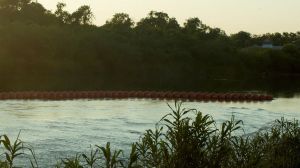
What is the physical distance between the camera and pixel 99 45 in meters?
69.5

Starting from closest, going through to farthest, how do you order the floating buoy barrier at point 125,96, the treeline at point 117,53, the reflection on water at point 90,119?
the reflection on water at point 90,119
the floating buoy barrier at point 125,96
the treeline at point 117,53

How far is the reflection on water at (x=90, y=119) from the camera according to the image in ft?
48.6

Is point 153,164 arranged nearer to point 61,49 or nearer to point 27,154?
point 27,154

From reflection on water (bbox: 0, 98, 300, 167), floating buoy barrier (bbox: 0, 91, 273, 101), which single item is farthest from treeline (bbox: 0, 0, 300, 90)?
reflection on water (bbox: 0, 98, 300, 167)

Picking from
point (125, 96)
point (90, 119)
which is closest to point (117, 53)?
point (125, 96)

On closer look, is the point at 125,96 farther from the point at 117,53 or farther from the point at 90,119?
the point at 117,53

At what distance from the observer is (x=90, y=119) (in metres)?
20.6

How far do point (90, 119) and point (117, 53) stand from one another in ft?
164

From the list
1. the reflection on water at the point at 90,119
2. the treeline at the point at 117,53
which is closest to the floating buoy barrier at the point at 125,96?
the reflection on water at the point at 90,119

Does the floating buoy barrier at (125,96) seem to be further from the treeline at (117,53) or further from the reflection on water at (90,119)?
the treeline at (117,53)

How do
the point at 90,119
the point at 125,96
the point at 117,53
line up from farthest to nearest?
the point at 117,53
the point at 125,96
the point at 90,119

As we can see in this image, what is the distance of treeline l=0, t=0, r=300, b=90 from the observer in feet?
190

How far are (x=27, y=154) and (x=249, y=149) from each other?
6832 mm

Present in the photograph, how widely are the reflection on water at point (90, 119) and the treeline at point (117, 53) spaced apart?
64.1ft
